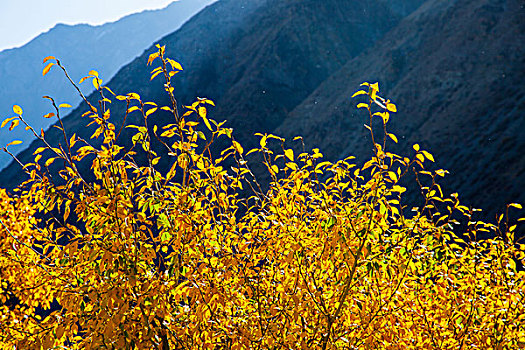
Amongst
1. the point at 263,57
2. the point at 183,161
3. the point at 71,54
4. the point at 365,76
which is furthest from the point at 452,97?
the point at 71,54

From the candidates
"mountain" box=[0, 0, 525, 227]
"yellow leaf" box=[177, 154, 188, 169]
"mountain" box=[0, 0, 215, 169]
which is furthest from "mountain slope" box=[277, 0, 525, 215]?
"mountain" box=[0, 0, 215, 169]

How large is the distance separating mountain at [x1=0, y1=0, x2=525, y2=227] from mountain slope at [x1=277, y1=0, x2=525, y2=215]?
2.1 inches

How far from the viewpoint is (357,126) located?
21234 mm

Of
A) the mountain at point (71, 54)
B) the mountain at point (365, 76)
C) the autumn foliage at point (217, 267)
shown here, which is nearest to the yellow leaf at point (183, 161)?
the autumn foliage at point (217, 267)

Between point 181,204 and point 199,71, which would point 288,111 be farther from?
point 181,204

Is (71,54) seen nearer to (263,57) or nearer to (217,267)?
(263,57)

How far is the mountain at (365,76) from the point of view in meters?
14.8

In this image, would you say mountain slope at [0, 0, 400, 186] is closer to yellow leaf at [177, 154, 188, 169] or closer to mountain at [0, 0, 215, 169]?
yellow leaf at [177, 154, 188, 169]

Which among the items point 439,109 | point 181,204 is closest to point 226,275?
point 181,204

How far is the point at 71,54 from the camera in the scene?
175 meters

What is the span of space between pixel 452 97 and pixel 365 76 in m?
7.30

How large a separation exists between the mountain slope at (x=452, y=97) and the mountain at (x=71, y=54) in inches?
5597

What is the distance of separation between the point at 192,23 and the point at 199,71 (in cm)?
882

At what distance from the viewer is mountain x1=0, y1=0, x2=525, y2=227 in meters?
14.8
